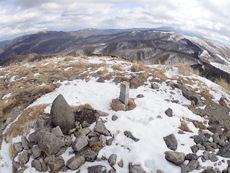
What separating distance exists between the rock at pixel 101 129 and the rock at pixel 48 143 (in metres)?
1.76

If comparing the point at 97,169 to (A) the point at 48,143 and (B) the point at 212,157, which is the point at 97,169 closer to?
(A) the point at 48,143

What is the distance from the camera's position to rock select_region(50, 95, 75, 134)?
35.9 feet

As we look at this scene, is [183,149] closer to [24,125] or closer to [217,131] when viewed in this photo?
[217,131]

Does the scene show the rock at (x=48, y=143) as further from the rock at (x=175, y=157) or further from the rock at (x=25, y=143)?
the rock at (x=175, y=157)

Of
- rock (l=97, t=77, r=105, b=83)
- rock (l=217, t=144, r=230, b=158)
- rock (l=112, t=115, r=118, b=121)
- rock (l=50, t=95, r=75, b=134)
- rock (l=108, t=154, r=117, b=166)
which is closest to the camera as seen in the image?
rock (l=108, t=154, r=117, b=166)

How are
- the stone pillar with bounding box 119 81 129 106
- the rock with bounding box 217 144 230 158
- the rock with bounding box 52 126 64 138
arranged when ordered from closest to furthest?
the rock with bounding box 217 144 230 158, the rock with bounding box 52 126 64 138, the stone pillar with bounding box 119 81 129 106

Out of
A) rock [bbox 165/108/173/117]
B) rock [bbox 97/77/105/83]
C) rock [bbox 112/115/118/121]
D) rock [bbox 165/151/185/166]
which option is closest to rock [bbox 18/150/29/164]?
rock [bbox 112/115/118/121]

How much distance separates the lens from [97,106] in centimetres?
1280

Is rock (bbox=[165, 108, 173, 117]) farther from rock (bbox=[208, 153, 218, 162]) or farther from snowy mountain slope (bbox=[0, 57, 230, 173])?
rock (bbox=[208, 153, 218, 162])

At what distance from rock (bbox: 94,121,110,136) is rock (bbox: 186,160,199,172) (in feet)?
11.8

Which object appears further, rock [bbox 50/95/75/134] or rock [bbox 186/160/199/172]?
rock [bbox 50/95/75/134]

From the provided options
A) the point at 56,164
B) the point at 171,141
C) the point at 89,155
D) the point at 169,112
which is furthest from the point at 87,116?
the point at 169,112

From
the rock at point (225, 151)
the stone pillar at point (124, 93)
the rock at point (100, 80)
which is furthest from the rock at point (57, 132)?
the rock at point (225, 151)

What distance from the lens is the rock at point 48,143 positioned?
9.92 m
